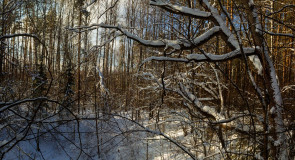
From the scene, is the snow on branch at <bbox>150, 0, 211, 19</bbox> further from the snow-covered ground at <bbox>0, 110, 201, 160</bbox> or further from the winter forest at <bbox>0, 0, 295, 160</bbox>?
the snow-covered ground at <bbox>0, 110, 201, 160</bbox>

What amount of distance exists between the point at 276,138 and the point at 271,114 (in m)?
0.34

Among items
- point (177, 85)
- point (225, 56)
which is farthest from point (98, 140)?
point (225, 56)

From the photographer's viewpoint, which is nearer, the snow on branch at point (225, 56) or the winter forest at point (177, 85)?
the winter forest at point (177, 85)

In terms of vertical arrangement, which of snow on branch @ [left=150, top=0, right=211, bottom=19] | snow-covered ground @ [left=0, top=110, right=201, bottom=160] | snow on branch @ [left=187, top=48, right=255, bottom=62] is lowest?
snow-covered ground @ [left=0, top=110, right=201, bottom=160]

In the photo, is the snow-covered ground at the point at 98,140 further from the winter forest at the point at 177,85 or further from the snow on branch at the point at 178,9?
the snow on branch at the point at 178,9

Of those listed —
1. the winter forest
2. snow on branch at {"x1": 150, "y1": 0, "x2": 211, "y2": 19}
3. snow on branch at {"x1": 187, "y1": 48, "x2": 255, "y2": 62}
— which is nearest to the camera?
the winter forest

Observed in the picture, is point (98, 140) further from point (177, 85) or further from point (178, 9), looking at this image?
point (178, 9)

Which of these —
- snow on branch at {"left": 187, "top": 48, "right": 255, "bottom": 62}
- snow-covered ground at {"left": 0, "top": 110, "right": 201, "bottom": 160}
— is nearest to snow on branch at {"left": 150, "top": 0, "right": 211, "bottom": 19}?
snow on branch at {"left": 187, "top": 48, "right": 255, "bottom": 62}

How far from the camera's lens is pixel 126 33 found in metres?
3.12

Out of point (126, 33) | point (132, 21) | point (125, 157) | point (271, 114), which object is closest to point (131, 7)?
A: point (132, 21)

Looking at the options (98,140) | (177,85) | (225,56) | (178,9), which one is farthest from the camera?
(98,140)

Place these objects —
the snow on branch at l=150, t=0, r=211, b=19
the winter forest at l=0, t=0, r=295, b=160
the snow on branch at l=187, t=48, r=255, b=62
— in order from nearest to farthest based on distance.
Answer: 1. the winter forest at l=0, t=0, r=295, b=160
2. the snow on branch at l=187, t=48, r=255, b=62
3. the snow on branch at l=150, t=0, r=211, b=19

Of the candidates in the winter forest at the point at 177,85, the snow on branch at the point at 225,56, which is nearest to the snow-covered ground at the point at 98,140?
the winter forest at the point at 177,85

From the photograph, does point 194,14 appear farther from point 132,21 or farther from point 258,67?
point 132,21
